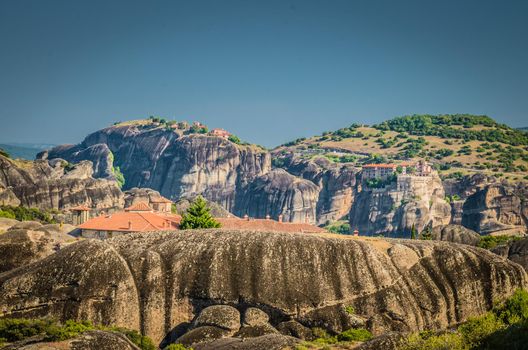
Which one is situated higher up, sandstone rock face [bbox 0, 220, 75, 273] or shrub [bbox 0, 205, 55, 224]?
shrub [bbox 0, 205, 55, 224]

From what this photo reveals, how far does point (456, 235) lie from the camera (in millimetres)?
117562

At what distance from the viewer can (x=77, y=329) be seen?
42281mm

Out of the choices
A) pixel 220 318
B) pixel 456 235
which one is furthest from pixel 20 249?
pixel 456 235

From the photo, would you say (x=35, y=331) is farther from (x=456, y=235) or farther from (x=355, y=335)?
(x=456, y=235)

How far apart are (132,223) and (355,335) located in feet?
215

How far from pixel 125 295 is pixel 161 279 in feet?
11.0

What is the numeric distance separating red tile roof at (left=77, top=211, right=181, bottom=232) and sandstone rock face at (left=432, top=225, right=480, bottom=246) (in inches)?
1749

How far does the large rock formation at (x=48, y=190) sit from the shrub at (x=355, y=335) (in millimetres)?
112073

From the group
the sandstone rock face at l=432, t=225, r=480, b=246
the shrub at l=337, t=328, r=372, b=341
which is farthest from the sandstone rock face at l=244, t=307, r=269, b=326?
the sandstone rock face at l=432, t=225, r=480, b=246

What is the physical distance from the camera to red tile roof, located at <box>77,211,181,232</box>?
108 metres

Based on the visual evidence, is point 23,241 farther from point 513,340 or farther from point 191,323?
point 513,340

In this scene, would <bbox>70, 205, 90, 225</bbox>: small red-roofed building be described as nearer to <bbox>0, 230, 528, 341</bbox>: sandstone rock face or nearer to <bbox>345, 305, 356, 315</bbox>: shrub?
<bbox>0, 230, 528, 341</bbox>: sandstone rock face

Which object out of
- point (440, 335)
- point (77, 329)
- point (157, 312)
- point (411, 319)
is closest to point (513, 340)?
point (440, 335)

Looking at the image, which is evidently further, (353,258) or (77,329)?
(353,258)
